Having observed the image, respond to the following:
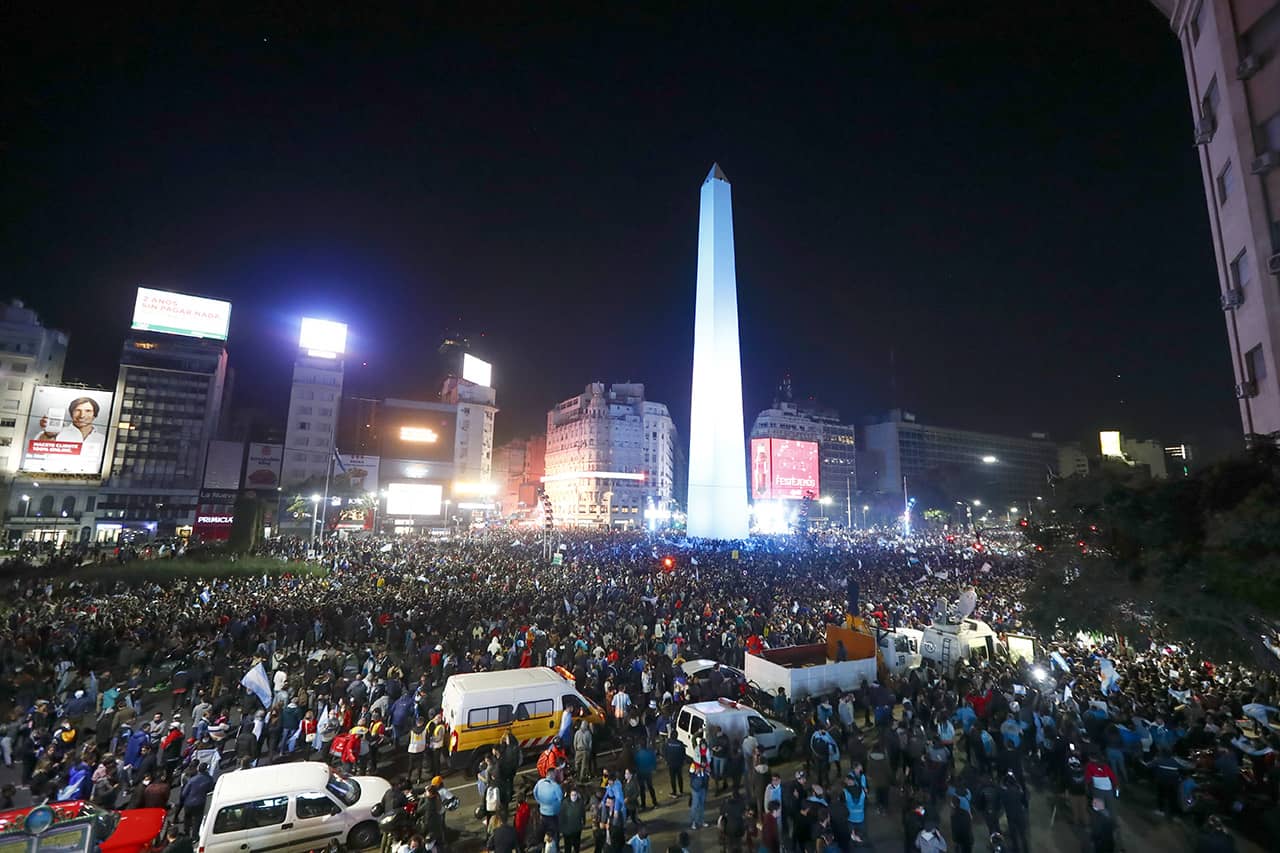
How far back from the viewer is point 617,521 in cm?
10625

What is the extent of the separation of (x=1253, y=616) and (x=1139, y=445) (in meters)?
123

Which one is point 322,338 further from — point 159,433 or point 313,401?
point 159,433

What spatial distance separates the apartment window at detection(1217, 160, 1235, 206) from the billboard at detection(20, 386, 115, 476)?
80.6 meters

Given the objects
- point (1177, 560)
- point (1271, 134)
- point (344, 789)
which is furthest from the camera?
point (1271, 134)

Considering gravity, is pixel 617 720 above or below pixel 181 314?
below

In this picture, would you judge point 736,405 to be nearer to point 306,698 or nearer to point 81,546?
point 306,698

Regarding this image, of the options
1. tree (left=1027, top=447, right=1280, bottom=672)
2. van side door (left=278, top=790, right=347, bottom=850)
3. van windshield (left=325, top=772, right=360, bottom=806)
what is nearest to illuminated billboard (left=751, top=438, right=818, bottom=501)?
tree (left=1027, top=447, right=1280, bottom=672)

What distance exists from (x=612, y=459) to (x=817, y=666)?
9794 centimetres

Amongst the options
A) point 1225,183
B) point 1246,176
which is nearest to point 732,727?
point 1246,176

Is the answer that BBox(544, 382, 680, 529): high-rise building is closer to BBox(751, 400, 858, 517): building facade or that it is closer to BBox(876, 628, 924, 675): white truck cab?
BBox(751, 400, 858, 517): building facade


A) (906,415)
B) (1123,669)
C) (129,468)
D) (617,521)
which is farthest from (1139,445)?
(129,468)

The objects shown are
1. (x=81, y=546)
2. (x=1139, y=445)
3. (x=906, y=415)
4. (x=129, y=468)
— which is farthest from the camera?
(x=906, y=415)

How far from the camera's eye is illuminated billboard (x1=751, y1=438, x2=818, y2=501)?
74500mm

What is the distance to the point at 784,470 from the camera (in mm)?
75062
